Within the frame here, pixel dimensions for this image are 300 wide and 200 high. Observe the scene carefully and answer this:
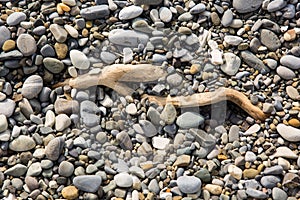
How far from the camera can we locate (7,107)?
1.59m

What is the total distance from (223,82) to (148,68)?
22cm

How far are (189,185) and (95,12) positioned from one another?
59 cm

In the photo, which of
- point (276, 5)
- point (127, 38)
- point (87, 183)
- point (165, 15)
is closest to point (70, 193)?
point (87, 183)

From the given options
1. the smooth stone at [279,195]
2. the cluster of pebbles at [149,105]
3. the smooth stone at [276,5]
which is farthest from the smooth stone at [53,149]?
the smooth stone at [276,5]

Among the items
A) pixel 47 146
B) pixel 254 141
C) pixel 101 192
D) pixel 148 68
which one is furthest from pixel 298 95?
pixel 47 146

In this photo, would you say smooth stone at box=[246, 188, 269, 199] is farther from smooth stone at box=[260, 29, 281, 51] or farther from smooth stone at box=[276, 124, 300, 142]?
smooth stone at box=[260, 29, 281, 51]

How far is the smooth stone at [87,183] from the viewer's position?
4.90 ft

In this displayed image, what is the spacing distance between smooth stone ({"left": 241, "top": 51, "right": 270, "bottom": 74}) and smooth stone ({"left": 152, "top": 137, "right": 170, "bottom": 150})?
339 mm

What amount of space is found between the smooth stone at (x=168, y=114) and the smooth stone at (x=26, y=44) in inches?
16.7

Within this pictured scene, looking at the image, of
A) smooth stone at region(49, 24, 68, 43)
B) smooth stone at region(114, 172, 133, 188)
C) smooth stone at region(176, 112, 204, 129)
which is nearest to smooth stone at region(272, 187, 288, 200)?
smooth stone at region(176, 112, 204, 129)

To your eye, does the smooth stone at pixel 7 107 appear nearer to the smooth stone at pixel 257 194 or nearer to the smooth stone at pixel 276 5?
the smooth stone at pixel 257 194

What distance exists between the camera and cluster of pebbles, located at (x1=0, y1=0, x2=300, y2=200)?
1516 millimetres

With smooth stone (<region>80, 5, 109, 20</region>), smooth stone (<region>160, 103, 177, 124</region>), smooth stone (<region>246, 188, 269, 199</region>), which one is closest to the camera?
smooth stone (<region>246, 188, 269, 199</region>)

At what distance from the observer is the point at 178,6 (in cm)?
171
